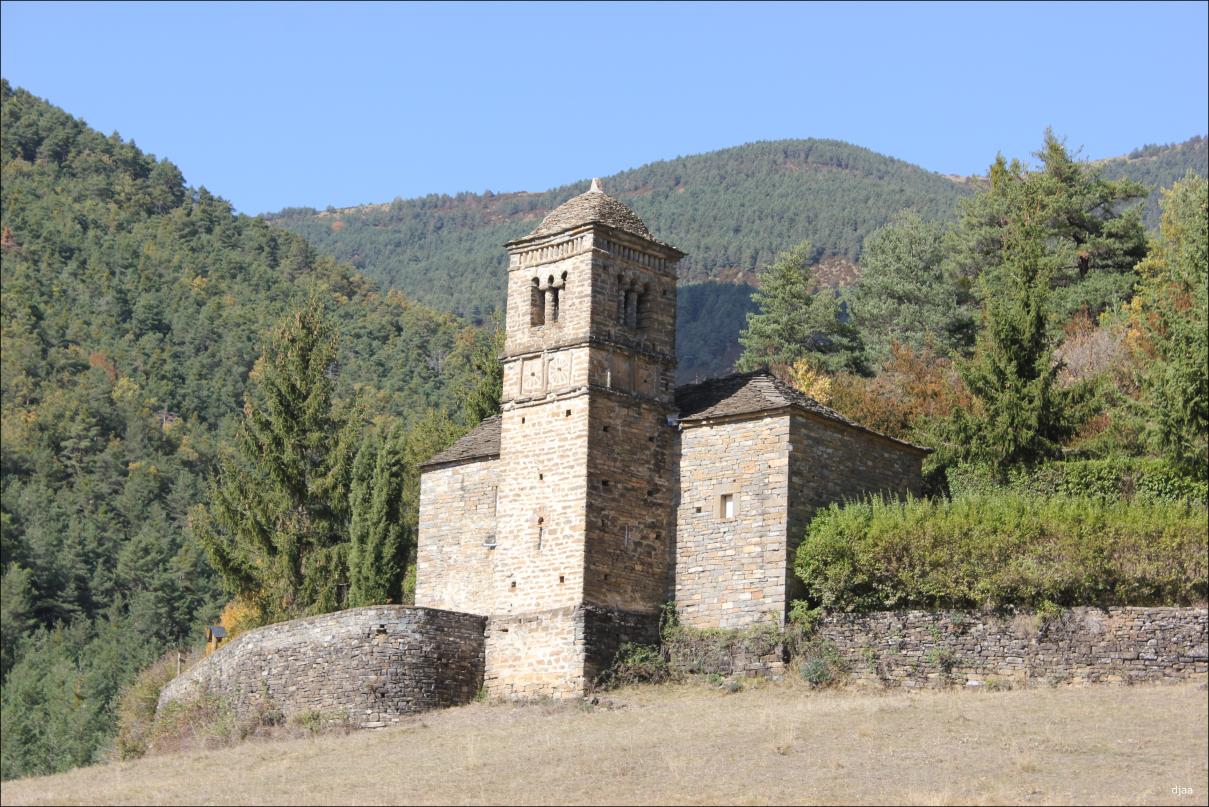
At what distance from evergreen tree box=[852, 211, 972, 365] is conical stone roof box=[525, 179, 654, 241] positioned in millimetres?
24513

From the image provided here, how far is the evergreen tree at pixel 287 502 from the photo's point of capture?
49.7m

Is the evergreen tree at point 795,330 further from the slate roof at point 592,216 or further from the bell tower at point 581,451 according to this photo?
the bell tower at point 581,451

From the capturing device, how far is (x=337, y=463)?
1994 inches

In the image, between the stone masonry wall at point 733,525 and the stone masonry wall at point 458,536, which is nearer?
the stone masonry wall at point 733,525

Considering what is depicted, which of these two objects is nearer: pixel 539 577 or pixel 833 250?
pixel 539 577

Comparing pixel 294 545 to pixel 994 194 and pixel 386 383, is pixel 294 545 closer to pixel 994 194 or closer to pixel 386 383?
pixel 994 194

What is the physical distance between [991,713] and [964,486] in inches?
460

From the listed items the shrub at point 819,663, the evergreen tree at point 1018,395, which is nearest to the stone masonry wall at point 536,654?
the shrub at point 819,663

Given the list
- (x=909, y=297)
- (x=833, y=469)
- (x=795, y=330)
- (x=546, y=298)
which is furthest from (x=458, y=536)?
(x=909, y=297)

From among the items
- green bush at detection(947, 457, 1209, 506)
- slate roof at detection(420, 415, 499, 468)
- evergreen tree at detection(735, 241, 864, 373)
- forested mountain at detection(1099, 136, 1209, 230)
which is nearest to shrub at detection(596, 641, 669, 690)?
slate roof at detection(420, 415, 499, 468)

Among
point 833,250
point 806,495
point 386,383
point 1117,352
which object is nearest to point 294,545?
point 806,495

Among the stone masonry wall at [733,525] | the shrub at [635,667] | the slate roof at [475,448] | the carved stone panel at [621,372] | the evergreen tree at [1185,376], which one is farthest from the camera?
the slate roof at [475,448]

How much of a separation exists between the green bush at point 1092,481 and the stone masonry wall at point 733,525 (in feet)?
12.9

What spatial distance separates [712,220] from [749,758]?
118288 millimetres
